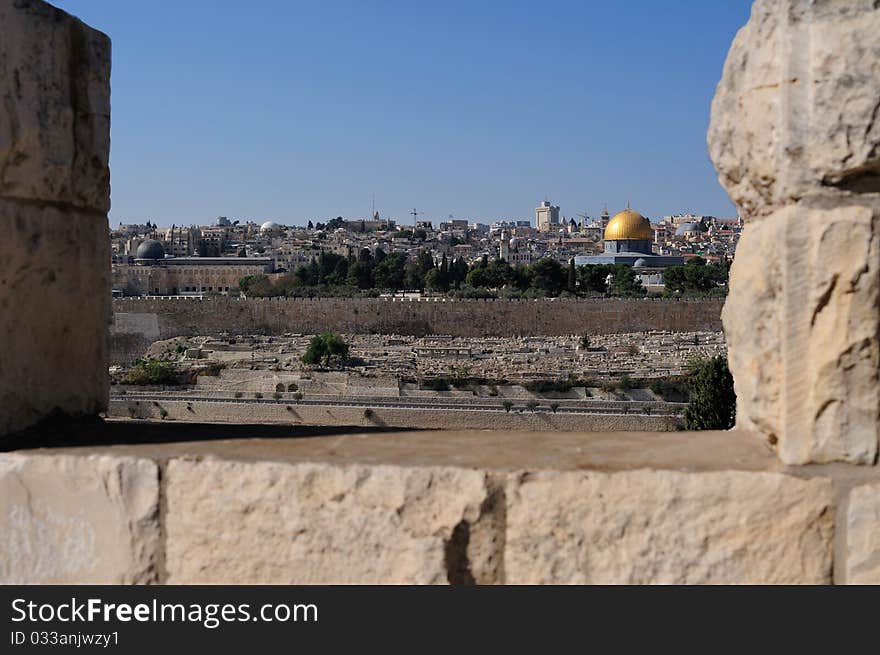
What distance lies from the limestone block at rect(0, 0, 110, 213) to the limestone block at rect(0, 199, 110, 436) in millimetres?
46

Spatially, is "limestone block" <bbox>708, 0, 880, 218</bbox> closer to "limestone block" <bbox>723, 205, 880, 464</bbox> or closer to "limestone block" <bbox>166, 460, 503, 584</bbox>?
"limestone block" <bbox>723, 205, 880, 464</bbox>

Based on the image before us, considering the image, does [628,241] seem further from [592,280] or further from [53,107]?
[53,107]

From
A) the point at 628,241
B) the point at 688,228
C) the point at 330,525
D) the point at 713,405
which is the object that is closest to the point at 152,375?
the point at 713,405

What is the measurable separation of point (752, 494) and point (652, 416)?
68.9 feet

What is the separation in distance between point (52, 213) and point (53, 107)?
0.18 meters

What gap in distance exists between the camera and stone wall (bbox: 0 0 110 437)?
1668 mm

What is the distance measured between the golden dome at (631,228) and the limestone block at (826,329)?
226 feet

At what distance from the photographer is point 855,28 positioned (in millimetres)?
1315

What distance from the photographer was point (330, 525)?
54.6 inches

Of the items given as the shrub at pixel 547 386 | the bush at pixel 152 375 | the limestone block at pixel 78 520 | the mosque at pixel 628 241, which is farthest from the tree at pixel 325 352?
the mosque at pixel 628 241
